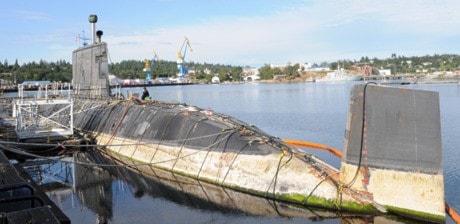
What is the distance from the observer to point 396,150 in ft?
40.4

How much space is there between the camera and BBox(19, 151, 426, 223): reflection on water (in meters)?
13.1

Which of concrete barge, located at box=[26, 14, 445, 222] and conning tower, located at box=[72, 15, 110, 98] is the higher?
conning tower, located at box=[72, 15, 110, 98]

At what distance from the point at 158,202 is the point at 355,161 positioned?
6429mm

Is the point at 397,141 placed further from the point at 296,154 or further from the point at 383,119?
the point at 296,154

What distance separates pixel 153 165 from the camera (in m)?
19.1

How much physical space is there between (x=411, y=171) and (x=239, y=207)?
4848 mm

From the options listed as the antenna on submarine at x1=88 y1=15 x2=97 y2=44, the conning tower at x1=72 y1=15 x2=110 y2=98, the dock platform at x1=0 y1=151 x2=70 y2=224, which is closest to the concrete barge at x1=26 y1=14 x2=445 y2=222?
the dock platform at x1=0 y1=151 x2=70 y2=224

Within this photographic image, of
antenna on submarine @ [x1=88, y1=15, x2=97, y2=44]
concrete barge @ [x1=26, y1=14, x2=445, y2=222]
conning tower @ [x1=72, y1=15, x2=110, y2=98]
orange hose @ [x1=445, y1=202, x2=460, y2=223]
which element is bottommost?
orange hose @ [x1=445, y1=202, x2=460, y2=223]

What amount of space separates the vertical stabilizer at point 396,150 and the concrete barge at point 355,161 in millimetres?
23

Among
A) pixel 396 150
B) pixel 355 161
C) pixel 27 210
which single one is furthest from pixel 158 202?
pixel 27 210

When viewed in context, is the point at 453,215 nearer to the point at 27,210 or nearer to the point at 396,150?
the point at 396,150

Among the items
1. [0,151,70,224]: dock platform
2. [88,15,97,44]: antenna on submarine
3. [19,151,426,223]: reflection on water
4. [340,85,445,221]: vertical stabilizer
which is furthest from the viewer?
[88,15,97,44]: antenna on submarine

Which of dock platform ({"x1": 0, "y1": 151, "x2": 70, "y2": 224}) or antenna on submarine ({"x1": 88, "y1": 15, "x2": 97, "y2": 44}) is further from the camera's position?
antenna on submarine ({"x1": 88, "y1": 15, "x2": 97, "y2": 44})

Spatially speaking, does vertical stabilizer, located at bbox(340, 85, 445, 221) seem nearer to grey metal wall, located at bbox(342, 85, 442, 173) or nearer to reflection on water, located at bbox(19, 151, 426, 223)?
grey metal wall, located at bbox(342, 85, 442, 173)
